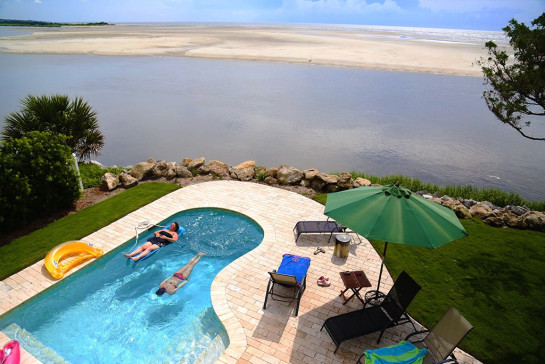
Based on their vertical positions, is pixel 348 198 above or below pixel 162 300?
above

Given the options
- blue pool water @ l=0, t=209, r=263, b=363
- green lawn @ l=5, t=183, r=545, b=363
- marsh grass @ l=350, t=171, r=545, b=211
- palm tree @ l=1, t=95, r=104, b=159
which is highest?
palm tree @ l=1, t=95, r=104, b=159

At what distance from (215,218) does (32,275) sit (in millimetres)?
5791

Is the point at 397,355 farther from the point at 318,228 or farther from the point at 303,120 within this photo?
the point at 303,120

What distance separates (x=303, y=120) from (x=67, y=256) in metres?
20.4

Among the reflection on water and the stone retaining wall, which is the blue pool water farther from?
the reflection on water

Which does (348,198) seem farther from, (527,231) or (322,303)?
(527,231)

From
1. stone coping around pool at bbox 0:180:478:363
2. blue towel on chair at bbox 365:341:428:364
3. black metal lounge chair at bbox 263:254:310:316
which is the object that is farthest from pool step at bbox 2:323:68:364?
blue towel on chair at bbox 365:341:428:364

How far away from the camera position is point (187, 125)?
26.0m

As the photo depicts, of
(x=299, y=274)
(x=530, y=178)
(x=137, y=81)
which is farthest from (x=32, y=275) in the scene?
(x=137, y=81)

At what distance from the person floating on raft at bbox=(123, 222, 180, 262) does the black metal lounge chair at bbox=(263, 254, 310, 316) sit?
13.4 ft

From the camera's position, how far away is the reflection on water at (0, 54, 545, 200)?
68.3ft

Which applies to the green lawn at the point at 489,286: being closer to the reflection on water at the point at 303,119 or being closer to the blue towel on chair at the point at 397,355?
the blue towel on chair at the point at 397,355

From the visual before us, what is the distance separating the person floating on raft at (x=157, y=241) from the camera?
10.9 meters

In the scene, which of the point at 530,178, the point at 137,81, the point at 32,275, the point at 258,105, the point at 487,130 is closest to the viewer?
the point at 32,275
